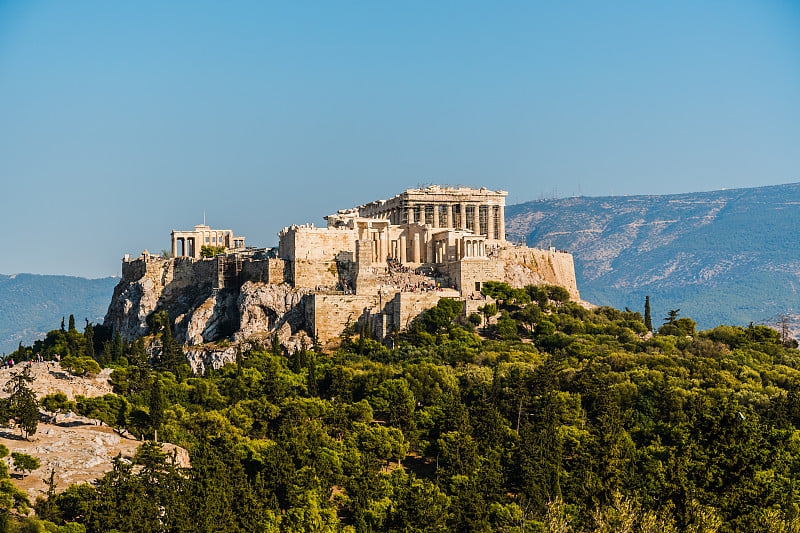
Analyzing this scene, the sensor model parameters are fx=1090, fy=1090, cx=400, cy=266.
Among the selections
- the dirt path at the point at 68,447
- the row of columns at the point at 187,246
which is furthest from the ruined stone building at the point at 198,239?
the dirt path at the point at 68,447

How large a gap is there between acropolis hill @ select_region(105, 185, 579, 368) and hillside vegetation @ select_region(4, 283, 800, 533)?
110 inches

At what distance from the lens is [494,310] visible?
4117 inches

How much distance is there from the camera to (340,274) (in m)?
110

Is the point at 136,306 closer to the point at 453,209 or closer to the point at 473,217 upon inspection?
the point at 453,209

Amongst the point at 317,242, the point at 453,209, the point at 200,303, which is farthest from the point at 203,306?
the point at 453,209

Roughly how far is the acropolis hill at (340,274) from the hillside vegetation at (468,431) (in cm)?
279

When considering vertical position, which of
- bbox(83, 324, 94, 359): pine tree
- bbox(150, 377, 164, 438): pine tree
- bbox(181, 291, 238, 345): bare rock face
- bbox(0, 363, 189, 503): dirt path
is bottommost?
bbox(0, 363, 189, 503): dirt path

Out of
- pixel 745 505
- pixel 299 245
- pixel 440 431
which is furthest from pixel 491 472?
pixel 299 245

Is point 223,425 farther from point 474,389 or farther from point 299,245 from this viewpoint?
point 299,245

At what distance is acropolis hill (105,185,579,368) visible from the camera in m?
104

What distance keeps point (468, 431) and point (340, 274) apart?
127 ft

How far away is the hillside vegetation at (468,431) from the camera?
2321 inches

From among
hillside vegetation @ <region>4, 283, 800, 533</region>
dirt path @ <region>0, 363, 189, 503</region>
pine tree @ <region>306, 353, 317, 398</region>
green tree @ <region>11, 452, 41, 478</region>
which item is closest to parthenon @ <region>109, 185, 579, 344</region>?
hillside vegetation @ <region>4, 283, 800, 533</region>

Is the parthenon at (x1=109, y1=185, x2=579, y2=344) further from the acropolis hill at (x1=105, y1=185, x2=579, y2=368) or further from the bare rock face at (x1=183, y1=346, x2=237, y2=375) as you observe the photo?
the bare rock face at (x1=183, y1=346, x2=237, y2=375)
